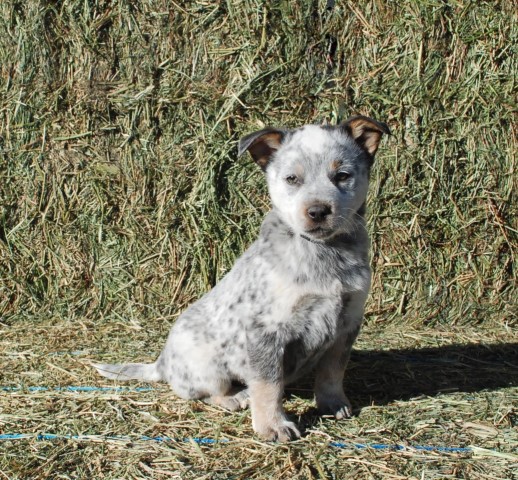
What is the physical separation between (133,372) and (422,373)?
191 cm

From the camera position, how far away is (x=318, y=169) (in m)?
4.16

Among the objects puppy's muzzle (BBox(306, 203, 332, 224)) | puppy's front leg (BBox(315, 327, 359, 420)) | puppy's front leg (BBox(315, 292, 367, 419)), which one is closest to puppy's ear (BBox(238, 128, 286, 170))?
puppy's muzzle (BBox(306, 203, 332, 224))

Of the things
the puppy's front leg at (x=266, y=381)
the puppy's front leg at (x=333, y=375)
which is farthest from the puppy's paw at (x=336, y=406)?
the puppy's front leg at (x=266, y=381)

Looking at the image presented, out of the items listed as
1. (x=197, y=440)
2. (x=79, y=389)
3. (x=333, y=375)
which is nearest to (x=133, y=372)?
(x=79, y=389)

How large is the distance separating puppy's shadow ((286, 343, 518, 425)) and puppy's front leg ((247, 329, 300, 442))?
284 millimetres

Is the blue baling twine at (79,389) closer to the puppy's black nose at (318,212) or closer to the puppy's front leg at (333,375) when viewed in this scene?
the puppy's front leg at (333,375)

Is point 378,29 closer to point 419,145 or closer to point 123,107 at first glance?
point 419,145

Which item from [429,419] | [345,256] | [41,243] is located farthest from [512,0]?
[41,243]

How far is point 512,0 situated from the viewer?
596cm

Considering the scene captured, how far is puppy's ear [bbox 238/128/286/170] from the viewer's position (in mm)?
4254

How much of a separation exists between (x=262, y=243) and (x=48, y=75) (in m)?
2.70

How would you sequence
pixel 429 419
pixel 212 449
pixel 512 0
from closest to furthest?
pixel 212 449 → pixel 429 419 → pixel 512 0

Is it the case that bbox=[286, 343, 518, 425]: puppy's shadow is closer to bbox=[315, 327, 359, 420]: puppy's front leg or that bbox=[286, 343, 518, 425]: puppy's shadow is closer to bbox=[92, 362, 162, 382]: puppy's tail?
bbox=[315, 327, 359, 420]: puppy's front leg

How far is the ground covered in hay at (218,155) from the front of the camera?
599 centimetres
